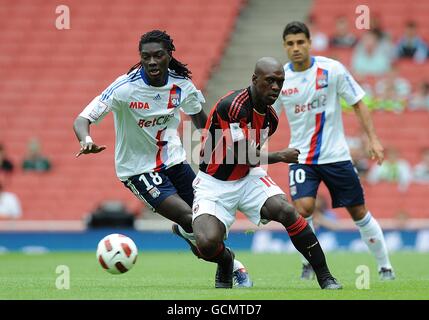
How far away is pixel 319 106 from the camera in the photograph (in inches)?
448

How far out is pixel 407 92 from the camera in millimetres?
22688

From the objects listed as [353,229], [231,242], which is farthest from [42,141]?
[353,229]

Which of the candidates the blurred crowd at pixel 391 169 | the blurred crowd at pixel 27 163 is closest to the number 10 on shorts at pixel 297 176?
the blurred crowd at pixel 391 169

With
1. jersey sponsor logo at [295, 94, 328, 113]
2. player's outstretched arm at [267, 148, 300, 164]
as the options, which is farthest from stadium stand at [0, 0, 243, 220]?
player's outstretched arm at [267, 148, 300, 164]

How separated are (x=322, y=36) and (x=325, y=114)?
12.6 m

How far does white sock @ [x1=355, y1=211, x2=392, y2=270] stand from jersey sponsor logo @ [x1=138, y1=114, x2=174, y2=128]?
8.46 feet

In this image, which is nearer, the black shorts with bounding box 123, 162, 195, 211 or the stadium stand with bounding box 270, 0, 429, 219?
the black shorts with bounding box 123, 162, 195, 211

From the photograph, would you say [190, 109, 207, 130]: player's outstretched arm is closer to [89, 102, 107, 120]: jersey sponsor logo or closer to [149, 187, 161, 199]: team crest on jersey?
[149, 187, 161, 199]: team crest on jersey

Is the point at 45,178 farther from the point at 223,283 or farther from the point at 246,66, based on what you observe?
the point at 223,283

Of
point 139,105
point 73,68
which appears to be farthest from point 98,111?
Answer: point 73,68

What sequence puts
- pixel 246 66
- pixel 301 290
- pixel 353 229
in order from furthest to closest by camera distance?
1. pixel 246 66
2. pixel 353 229
3. pixel 301 290

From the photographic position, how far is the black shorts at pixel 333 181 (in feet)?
36.9

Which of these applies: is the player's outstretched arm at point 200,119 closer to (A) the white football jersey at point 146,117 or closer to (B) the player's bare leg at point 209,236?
(A) the white football jersey at point 146,117

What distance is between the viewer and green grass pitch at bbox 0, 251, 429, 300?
8.54m
